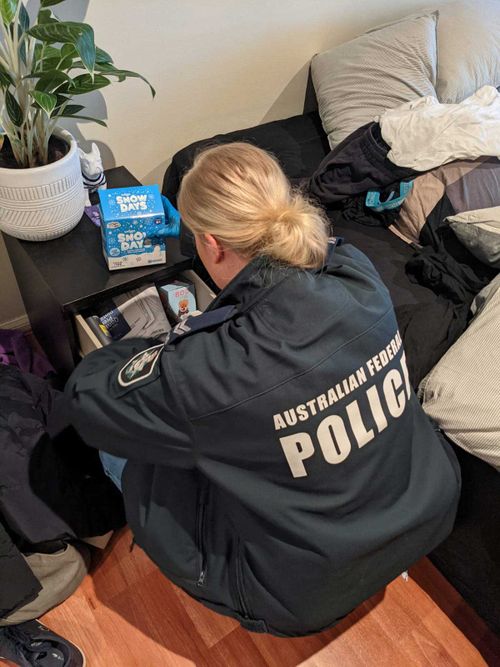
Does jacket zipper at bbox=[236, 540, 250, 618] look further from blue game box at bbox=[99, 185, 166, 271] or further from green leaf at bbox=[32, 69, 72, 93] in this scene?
green leaf at bbox=[32, 69, 72, 93]

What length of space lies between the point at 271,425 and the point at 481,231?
0.78m

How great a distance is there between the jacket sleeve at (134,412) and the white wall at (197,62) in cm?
79

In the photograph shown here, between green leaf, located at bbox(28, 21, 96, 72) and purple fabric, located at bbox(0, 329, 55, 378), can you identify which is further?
purple fabric, located at bbox(0, 329, 55, 378)

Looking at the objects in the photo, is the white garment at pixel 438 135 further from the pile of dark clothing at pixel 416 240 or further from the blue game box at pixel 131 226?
the blue game box at pixel 131 226

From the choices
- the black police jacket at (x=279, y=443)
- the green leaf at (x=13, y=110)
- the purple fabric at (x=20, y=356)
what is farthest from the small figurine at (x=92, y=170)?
the black police jacket at (x=279, y=443)

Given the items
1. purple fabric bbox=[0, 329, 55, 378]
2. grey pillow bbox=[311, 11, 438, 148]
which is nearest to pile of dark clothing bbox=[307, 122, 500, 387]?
grey pillow bbox=[311, 11, 438, 148]

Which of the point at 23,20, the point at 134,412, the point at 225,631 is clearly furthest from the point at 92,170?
the point at 225,631

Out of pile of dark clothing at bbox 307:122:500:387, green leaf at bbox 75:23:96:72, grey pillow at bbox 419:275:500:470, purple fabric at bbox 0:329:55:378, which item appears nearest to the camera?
green leaf at bbox 75:23:96:72

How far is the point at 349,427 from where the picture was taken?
2.68 ft

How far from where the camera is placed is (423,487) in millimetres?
936

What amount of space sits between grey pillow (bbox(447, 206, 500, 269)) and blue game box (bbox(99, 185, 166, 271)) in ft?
2.25

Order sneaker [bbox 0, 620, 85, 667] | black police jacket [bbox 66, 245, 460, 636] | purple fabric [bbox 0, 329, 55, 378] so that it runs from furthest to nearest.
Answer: purple fabric [bbox 0, 329, 55, 378], sneaker [bbox 0, 620, 85, 667], black police jacket [bbox 66, 245, 460, 636]

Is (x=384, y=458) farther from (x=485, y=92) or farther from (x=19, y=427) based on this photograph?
(x=485, y=92)

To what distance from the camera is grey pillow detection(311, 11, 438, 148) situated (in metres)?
1.57
